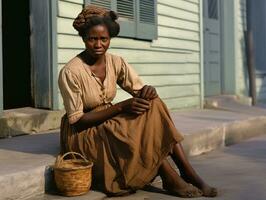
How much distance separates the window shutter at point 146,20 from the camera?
22.1 ft

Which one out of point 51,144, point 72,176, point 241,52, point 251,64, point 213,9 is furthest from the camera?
point 241,52

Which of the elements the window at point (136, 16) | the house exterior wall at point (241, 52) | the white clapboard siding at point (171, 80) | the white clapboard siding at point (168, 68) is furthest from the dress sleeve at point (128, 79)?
the house exterior wall at point (241, 52)

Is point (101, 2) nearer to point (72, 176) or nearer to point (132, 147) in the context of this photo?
point (132, 147)

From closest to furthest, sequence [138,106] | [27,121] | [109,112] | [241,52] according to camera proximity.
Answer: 1. [138,106]
2. [109,112]
3. [27,121]
4. [241,52]

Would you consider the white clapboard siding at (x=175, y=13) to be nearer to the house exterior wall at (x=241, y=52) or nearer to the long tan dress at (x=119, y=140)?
the house exterior wall at (x=241, y=52)

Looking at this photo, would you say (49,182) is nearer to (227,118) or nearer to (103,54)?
(103,54)

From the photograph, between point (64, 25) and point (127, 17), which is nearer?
point (64, 25)

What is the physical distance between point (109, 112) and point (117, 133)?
0.53 ft

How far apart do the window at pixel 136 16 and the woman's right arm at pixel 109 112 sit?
2757 millimetres

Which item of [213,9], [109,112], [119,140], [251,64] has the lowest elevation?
[119,140]

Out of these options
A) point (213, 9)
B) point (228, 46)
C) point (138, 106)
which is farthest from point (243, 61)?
point (138, 106)

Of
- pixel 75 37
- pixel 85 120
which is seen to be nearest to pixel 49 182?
pixel 85 120

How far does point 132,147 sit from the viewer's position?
3289 millimetres

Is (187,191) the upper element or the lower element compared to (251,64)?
lower
